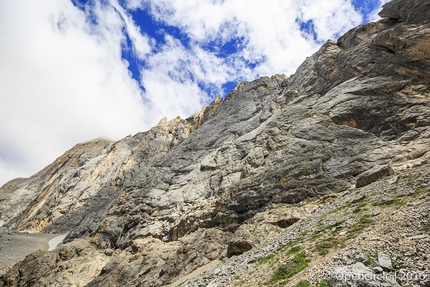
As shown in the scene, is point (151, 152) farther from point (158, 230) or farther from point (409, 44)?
point (409, 44)

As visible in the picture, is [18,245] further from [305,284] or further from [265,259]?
[305,284]

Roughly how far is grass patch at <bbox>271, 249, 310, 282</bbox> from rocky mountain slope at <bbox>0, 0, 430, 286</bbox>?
92 millimetres

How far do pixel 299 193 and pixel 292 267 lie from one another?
59.6ft

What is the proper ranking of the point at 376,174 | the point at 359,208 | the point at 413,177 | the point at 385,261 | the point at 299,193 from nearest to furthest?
the point at 385,261 → the point at 359,208 → the point at 413,177 → the point at 376,174 → the point at 299,193

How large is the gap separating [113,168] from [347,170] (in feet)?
299

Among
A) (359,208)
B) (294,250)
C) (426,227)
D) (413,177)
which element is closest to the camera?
(426,227)

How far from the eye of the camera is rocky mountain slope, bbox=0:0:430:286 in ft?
48.2

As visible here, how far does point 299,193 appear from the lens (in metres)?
31.8

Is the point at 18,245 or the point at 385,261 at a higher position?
the point at 18,245

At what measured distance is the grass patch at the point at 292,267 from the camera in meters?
14.0

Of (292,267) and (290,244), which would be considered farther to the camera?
(290,244)

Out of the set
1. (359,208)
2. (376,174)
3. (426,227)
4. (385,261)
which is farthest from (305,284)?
(376,174)

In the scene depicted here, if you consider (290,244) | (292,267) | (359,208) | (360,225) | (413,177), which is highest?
(413,177)

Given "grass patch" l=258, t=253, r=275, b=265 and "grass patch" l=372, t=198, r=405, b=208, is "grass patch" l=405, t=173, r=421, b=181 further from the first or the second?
"grass patch" l=258, t=253, r=275, b=265
